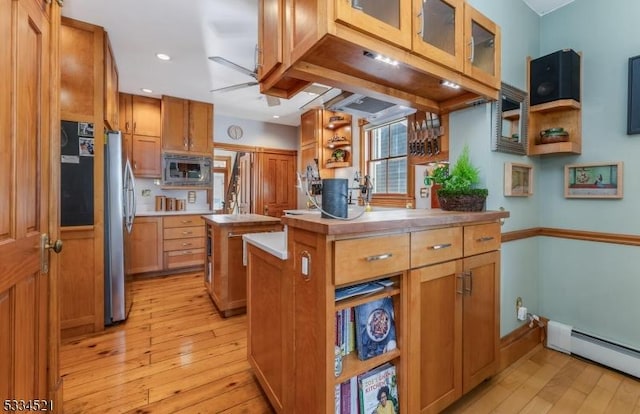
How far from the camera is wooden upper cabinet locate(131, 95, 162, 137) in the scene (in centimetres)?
424

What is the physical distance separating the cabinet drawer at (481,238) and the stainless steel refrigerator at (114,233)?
284cm

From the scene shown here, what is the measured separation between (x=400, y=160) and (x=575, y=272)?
6.59 ft

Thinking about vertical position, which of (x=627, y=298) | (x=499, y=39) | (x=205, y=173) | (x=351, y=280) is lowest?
(x=627, y=298)

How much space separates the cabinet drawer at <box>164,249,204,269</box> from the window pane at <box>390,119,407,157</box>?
10.7 ft

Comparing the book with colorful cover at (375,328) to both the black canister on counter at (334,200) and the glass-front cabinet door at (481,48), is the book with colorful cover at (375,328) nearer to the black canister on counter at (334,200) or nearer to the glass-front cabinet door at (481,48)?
the black canister on counter at (334,200)

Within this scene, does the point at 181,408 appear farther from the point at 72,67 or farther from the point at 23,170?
the point at 72,67

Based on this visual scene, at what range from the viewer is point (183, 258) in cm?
431

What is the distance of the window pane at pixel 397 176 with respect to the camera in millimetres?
3506

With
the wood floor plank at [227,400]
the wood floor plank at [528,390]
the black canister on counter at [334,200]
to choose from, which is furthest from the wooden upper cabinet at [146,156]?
the wood floor plank at [528,390]

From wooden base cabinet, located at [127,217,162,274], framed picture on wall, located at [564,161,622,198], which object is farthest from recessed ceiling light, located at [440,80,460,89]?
wooden base cabinet, located at [127,217,162,274]

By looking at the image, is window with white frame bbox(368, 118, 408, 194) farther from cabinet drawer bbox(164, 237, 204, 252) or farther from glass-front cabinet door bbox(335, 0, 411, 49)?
cabinet drawer bbox(164, 237, 204, 252)

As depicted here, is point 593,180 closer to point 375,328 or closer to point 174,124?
point 375,328

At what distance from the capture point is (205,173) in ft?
15.2

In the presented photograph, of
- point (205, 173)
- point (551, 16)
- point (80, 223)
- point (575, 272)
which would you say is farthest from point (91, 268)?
point (551, 16)
